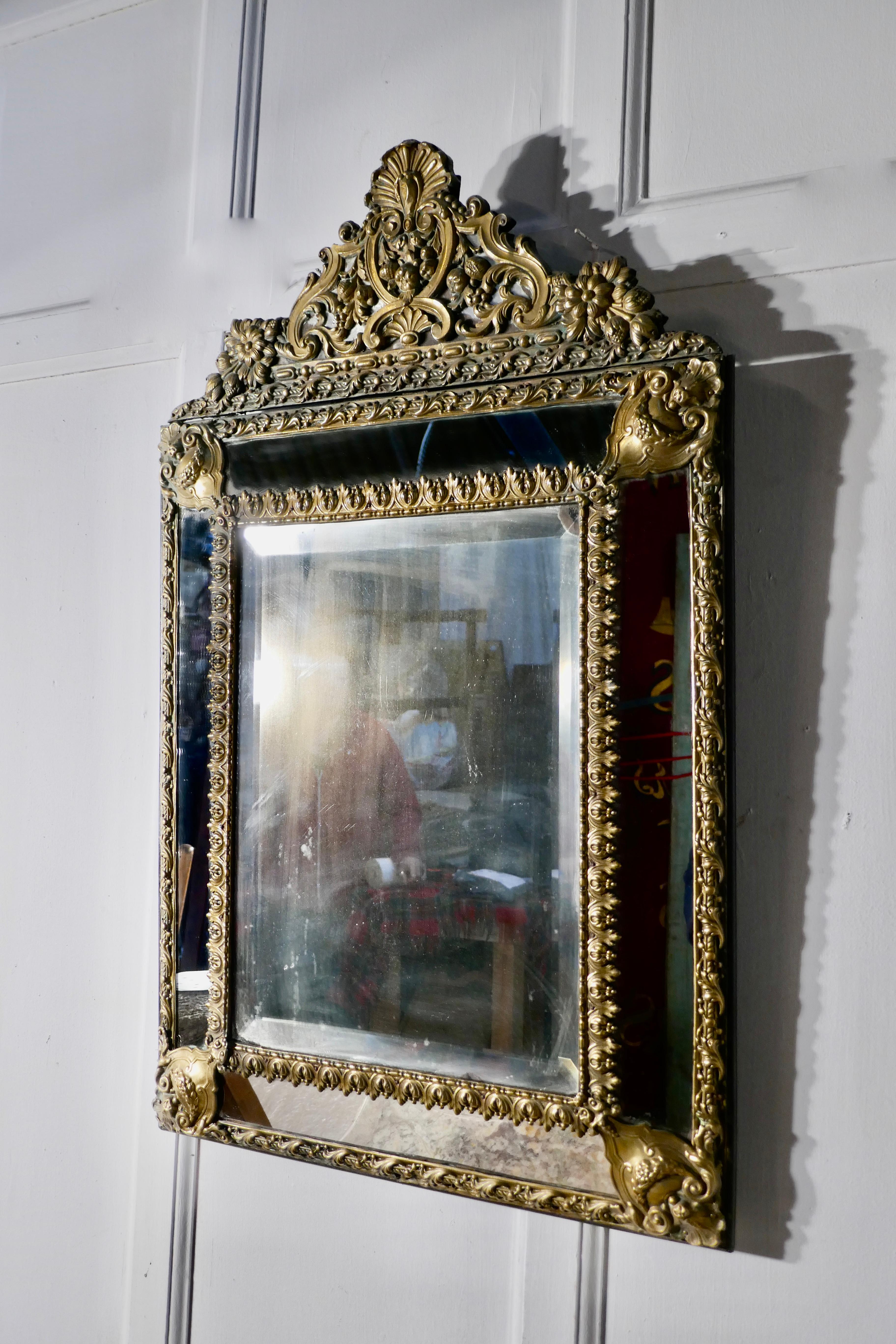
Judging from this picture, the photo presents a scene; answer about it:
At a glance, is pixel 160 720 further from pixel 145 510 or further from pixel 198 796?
pixel 145 510

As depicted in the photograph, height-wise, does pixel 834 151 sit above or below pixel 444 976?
above

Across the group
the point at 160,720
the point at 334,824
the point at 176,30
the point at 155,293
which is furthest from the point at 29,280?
the point at 334,824

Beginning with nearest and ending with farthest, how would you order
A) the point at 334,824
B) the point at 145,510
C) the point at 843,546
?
the point at 843,546
the point at 334,824
the point at 145,510

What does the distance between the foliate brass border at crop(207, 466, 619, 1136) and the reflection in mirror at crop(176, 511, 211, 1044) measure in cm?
2

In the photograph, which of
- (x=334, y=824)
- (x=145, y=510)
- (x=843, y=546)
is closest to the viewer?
(x=843, y=546)

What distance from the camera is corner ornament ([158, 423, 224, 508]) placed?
2.99 ft

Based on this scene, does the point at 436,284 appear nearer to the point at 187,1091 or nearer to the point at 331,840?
the point at 331,840

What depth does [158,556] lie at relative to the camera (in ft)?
3.31

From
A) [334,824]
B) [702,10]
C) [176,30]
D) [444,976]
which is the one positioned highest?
[176,30]

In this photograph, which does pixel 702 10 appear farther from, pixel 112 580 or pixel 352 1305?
pixel 352 1305

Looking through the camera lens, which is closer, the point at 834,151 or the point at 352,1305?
the point at 834,151

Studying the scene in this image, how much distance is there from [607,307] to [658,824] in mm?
414

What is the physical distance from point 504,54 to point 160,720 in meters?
0.70

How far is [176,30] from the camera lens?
1039 mm
